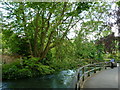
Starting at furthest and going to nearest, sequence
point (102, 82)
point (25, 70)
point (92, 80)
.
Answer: point (25, 70), point (92, 80), point (102, 82)

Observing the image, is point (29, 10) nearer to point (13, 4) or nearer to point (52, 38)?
point (13, 4)

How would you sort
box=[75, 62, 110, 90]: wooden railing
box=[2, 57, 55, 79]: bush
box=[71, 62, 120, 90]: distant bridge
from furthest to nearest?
box=[2, 57, 55, 79]: bush
box=[71, 62, 120, 90]: distant bridge
box=[75, 62, 110, 90]: wooden railing

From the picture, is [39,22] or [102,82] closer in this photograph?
[102,82]

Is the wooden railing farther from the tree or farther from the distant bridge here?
the tree

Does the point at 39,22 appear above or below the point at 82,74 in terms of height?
above

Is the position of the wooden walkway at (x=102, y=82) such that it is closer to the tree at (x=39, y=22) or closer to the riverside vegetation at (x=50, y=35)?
the tree at (x=39, y=22)

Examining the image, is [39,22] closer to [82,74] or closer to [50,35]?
[50,35]

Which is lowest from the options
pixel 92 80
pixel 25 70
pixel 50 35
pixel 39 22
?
pixel 25 70

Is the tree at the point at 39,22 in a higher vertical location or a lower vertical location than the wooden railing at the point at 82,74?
higher

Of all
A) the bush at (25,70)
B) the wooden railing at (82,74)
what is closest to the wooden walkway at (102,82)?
the wooden railing at (82,74)

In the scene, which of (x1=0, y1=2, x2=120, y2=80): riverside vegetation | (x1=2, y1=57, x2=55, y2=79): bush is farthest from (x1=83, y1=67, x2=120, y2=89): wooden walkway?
(x1=2, y1=57, x2=55, y2=79): bush

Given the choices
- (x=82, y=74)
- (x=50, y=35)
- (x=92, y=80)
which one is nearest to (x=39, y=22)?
(x=50, y=35)

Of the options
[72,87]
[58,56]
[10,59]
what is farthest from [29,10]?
[72,87]

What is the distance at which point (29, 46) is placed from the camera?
14727 mm
